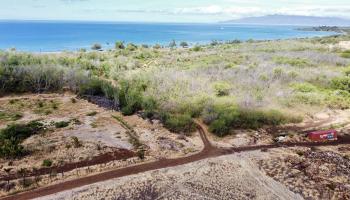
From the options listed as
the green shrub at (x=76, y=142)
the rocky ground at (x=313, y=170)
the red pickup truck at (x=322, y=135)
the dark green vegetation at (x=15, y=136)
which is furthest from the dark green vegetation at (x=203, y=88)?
the green shrub at (x=76, y=142)

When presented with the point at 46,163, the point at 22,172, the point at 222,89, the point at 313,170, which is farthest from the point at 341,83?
the point at 22,172

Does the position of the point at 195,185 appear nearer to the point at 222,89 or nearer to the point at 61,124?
the point at 61,124

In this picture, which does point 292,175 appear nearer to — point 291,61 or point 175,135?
point 175,135

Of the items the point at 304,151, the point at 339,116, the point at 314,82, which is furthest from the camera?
the point at 314,82

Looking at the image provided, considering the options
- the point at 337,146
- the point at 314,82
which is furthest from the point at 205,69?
the point at 337,146

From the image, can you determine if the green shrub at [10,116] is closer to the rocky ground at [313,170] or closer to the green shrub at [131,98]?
the green shrub at [131,98]

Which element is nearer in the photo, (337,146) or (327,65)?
(337,146)
